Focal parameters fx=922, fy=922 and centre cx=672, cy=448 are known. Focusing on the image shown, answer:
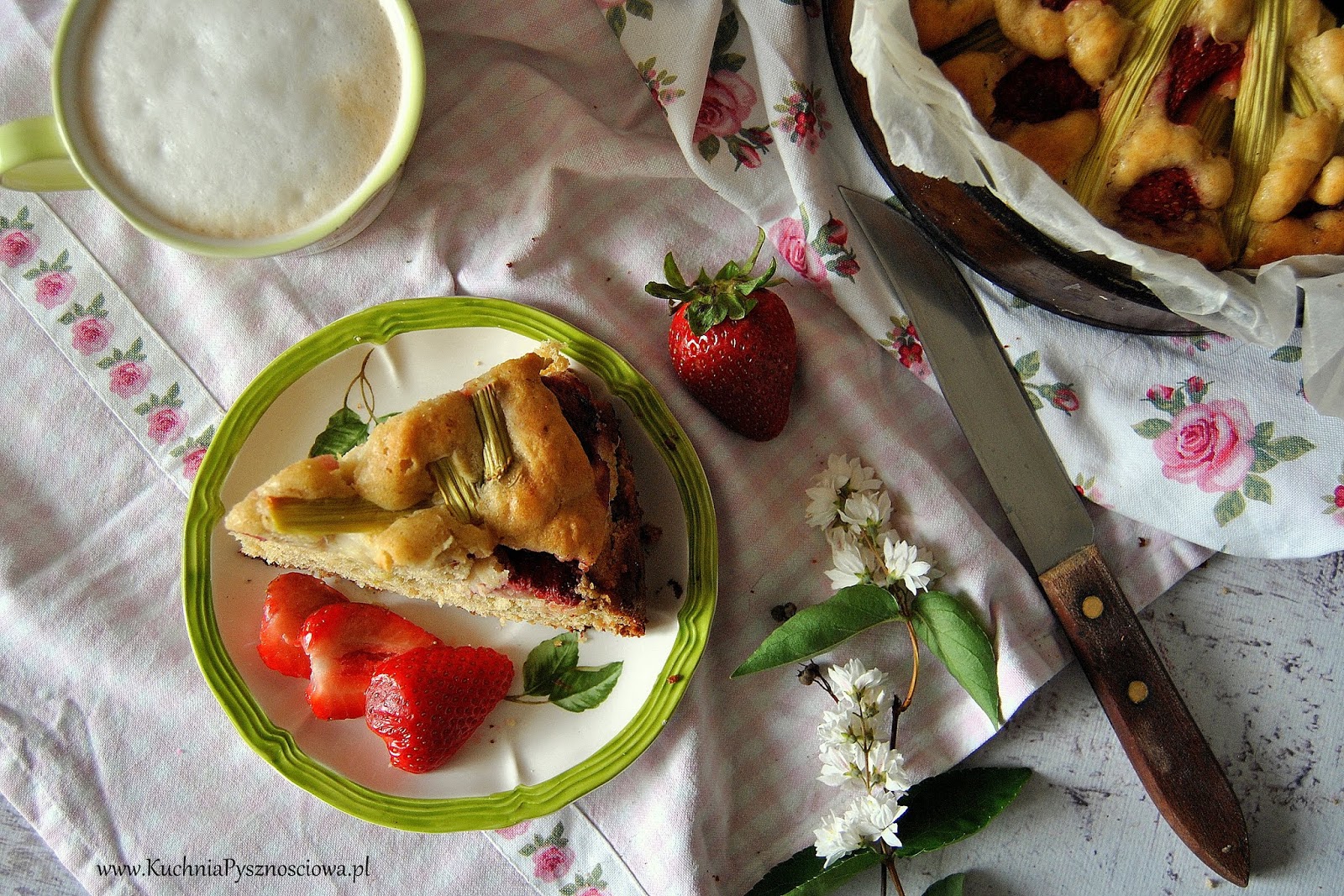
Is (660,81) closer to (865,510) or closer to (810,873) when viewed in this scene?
(865,510)

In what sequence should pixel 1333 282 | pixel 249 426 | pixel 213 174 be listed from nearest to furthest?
pixel 1333 282
pixel 213 174
pixel 249 426

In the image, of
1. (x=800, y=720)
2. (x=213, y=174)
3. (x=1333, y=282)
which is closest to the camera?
(x=1333, y=282)

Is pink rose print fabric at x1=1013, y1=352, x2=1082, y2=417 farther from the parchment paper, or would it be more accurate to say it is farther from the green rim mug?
the green rim mug

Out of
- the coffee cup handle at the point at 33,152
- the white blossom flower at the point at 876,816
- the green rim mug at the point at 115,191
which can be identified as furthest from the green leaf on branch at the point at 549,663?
the coffee cup handle at the point at 33,152

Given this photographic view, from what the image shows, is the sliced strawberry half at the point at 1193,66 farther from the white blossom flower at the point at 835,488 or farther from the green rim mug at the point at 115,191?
the green rim mug at the point at 115,191

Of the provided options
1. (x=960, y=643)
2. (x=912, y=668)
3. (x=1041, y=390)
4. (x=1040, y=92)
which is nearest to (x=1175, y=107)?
(x=1040, y=92)

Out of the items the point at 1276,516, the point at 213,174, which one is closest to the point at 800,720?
the point at 1276,516

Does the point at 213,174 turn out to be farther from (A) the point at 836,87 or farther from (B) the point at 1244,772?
(B) the point at 1244,772
